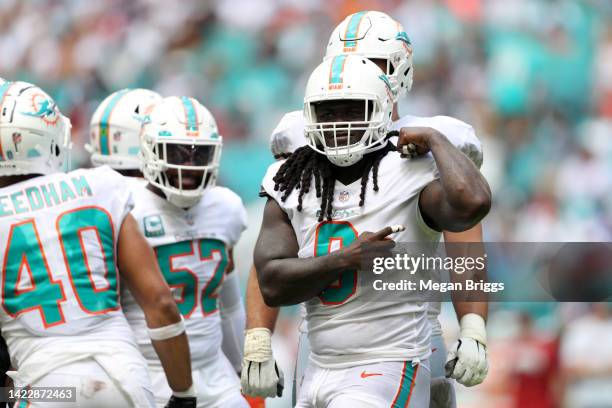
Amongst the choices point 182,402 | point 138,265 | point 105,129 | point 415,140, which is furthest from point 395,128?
point 105,129

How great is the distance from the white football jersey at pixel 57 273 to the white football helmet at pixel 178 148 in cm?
104

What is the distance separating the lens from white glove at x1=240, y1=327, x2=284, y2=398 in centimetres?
338

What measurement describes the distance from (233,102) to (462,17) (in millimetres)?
2078

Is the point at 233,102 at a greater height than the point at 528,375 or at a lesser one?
greater

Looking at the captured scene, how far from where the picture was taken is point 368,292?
10.3 ft

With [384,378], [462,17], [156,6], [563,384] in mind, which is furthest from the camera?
[156,6]

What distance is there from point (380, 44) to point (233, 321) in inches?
65.0

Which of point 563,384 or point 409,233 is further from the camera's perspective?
point 563,384

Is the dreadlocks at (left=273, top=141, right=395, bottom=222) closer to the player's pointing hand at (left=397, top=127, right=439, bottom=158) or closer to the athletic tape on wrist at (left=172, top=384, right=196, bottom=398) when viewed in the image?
the player's pointing hand at (left=397, top=127, right=439, bottom=158)

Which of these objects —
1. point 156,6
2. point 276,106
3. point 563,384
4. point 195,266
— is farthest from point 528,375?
point 156,6

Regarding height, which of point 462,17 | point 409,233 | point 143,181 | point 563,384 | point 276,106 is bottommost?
point 563,384

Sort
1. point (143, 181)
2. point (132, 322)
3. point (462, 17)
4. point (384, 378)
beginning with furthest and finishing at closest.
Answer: point (462, 17) → point (143, 181) → point (132, 322) → point (384, 378)

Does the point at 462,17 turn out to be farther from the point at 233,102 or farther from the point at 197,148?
the point at 197,148

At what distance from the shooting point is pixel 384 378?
306cm
